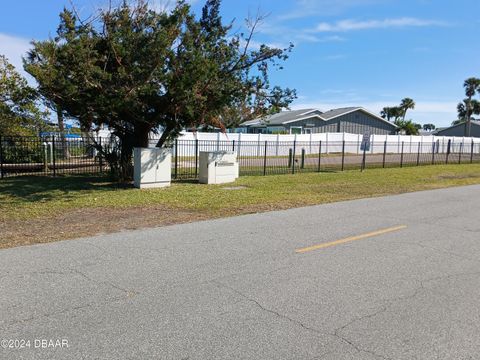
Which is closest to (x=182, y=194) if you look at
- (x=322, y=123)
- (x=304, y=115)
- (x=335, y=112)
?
(x=304, y=115)

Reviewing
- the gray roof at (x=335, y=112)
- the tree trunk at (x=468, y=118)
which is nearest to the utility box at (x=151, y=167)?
the gray roof at (x=335, y=112)

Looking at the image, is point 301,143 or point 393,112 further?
point 393,112

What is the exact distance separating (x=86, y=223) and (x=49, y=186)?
6.65m

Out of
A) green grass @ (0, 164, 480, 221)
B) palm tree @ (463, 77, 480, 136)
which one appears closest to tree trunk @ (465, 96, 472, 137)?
palm tree @ (463, 77, 480, 136)

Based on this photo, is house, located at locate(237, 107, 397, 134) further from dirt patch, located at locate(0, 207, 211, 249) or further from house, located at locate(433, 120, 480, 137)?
dirt patch, located at locate(0, 207, 211, 249)

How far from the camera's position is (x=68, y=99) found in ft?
41.3

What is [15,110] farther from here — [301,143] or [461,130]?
[461,130]

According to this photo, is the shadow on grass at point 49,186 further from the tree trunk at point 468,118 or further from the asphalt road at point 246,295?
the tree trunk at point 468,118

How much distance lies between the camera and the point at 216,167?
1639cm

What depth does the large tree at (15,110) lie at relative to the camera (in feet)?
51.7

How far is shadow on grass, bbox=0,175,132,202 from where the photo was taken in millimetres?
12367

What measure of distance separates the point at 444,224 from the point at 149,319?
7.04 metres

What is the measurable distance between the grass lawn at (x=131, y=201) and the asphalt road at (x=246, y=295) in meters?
1.30

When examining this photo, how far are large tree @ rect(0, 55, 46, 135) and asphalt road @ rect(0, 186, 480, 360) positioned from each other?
411 inches
